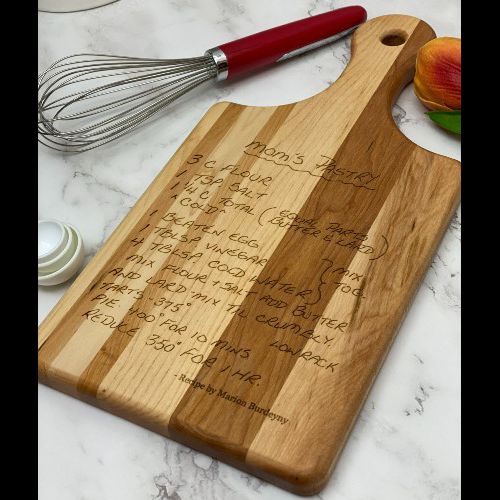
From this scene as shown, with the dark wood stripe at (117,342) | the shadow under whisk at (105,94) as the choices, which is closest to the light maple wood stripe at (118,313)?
the dark wood stripe at (117,342)

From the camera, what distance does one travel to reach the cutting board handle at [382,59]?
0.87 metres

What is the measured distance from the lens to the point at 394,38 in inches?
36.4

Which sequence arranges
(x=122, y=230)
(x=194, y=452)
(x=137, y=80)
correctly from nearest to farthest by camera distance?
(x=194, y=452), (x=122, y=230), (x=137, y=80)

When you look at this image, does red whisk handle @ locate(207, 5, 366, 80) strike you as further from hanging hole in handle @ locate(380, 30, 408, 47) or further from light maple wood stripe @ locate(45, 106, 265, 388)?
light maple wood stripe @ locate(45, 106, 265, 388)

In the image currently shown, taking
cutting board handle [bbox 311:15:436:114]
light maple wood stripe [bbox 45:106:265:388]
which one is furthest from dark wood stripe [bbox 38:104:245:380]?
cutting board handle [bbox 311:15:436:114]

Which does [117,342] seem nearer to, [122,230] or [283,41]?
[122,230]

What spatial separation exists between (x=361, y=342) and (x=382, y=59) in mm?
354

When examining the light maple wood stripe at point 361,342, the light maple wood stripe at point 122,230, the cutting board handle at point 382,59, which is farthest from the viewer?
the cutting board handle at point 382,59

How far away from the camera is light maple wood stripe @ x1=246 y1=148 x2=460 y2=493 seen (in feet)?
2.11

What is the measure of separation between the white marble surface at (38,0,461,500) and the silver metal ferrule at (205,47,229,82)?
34mm

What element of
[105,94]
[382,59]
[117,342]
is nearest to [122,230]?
[117,342]

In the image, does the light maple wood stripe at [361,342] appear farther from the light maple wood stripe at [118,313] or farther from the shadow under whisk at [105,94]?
the shadow under whisk at [105,94]

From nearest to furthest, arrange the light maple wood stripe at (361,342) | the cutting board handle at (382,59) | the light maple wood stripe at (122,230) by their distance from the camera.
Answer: the light maple wood stripe at (361,342) < the light maple wood stripe at (122,230) < the cutting board handle at (382,59)

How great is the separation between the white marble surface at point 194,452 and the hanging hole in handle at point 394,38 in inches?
2.2
